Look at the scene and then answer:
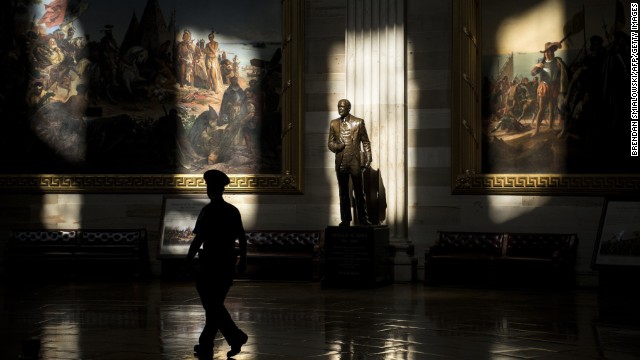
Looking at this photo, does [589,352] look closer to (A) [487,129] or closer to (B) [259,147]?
(A) [487,129]

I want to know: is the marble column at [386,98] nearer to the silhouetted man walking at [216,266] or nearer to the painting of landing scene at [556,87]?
the painting of landing scene at [556,87]

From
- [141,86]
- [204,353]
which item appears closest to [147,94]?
[141,86]

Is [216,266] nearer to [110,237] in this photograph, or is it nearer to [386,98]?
[386,98]

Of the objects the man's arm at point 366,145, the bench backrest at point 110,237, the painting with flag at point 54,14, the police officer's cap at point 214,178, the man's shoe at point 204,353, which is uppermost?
the painting with flag at point 54,14

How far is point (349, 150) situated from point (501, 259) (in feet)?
10.4

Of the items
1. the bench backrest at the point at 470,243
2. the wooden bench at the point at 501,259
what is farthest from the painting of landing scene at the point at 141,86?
the wooden bench at the point at 501,259

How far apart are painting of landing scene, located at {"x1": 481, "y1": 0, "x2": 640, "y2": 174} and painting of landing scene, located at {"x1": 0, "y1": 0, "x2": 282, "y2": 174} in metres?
4.13

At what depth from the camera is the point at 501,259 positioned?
16.5 m

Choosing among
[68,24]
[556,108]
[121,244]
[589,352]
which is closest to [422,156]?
[556,108]

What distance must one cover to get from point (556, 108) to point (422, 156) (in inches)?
99.8

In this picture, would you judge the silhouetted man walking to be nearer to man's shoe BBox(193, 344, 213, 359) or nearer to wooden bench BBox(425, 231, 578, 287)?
man's shoe BBox(193, 344, 213, 359)

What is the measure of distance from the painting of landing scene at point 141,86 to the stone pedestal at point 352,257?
280 centimetres

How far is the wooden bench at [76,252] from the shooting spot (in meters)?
18.2

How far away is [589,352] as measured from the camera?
30.1ft
